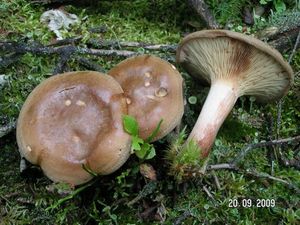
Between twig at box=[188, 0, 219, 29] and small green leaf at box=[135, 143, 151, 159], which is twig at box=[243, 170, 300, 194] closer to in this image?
small green leaf at box=[135, 143, 151, 159]

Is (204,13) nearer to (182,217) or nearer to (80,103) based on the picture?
(80,103)

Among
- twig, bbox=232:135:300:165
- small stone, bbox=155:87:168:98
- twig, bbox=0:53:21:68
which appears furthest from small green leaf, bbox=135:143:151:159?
twig, bbox=0:53:21:68

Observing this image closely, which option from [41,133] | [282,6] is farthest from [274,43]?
[41,133]

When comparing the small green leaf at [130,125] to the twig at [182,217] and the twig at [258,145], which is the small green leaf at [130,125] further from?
the twig at [258,145]

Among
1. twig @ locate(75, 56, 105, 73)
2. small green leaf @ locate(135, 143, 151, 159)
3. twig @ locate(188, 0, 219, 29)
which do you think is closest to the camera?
small green leaf @ locate(135, 143, 151, 159)

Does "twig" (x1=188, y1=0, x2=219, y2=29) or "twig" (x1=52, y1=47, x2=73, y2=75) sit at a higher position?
"twig" (x1=188, y1=0, x2=219, y2=29)

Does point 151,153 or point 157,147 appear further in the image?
point 157,147

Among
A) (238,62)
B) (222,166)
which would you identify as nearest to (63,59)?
(238,62)
